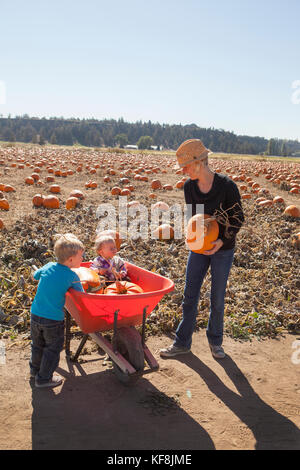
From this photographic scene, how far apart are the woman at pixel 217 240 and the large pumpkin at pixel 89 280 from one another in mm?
1005

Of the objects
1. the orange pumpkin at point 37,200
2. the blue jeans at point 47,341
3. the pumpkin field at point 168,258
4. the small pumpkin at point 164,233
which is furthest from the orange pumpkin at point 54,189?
the blue jeans at point 47,341

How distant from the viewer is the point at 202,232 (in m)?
3.64

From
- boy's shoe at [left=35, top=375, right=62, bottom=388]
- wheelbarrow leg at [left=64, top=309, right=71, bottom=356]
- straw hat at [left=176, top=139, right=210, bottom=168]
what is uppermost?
straw hat at [left=176, top=139, right=210, bottom=168]

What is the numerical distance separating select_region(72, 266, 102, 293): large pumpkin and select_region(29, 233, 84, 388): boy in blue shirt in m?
0.33

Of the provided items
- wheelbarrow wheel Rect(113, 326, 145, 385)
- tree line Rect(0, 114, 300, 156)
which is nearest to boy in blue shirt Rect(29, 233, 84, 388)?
wheelbarrow wheel Rect(113, 326, 145, 385)

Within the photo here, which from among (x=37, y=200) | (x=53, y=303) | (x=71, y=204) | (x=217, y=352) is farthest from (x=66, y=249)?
(x=37, y=200)

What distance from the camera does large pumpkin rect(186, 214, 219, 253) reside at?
365cm

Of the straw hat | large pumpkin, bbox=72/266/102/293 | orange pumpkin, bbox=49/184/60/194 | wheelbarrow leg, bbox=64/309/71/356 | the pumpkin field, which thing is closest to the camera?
the straw hat

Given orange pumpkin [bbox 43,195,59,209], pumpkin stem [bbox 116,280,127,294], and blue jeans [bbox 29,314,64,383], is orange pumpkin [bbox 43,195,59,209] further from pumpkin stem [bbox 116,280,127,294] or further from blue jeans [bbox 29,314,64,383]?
blue jeans [bbox 29,314,64,383]

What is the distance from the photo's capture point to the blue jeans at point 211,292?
3.87 m

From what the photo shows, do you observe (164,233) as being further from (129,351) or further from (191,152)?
(129,351)

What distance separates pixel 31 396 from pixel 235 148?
443 ft

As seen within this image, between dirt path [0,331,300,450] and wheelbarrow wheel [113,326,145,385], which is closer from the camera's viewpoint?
dirt path [0,331,300,450]

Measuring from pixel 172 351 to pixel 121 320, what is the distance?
92 centimetres
